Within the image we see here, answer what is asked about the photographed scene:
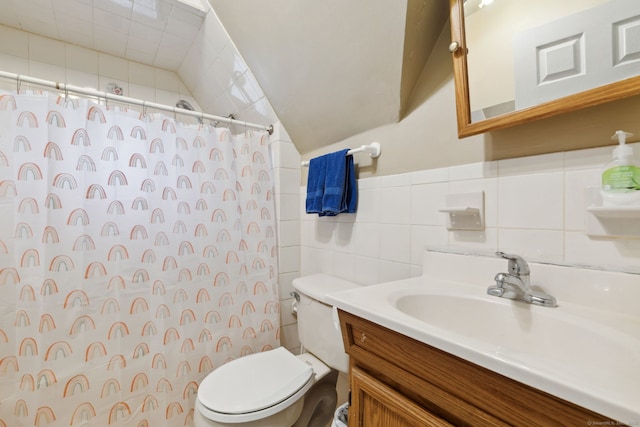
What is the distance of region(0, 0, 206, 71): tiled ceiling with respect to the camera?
1438 millimetres

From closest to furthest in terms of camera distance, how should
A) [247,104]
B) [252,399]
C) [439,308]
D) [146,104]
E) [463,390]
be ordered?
1. [463,390]
2. [439,308]
3. [252,399]
4. [146,104]
5. [247,104]

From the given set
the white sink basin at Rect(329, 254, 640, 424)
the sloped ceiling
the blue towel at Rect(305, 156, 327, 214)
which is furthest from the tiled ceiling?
the white sink basin at Rect(329, 254, 640, 424)

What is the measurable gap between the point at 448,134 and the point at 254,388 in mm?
1162

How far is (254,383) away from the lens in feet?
3.51

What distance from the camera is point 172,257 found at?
1.31m

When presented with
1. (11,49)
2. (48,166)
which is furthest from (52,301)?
(11,49)

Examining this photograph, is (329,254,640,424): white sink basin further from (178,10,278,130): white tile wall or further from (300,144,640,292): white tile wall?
(178,10,278,130): white tile wall

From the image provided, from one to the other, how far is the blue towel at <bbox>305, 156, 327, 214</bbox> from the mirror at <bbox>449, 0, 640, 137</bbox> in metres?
0.67

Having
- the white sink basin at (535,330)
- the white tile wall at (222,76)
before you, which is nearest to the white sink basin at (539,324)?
the white sink basin at (535,330)

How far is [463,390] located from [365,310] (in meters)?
0.23

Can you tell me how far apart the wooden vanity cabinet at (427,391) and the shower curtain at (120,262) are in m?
0.92

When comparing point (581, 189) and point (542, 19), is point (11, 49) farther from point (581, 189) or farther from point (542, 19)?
point (581, 189)

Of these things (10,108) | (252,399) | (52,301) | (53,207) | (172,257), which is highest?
(10,108)

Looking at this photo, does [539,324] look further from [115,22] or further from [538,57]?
[115,22]
